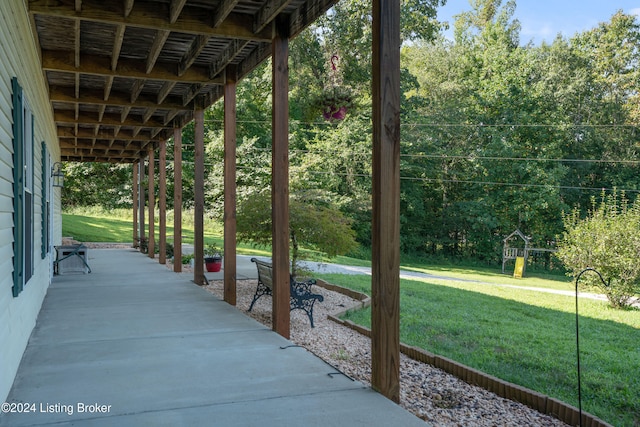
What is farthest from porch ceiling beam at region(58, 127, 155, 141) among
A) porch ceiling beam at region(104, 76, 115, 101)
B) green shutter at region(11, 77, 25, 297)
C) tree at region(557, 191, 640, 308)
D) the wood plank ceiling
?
tree at region(557, 191, 640, 308)

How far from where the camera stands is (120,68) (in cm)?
659

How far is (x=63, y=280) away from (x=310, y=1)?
6894 millimetres

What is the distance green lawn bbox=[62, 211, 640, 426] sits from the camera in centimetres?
454

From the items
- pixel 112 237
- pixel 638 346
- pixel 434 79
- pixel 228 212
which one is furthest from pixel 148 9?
pixel 434 79

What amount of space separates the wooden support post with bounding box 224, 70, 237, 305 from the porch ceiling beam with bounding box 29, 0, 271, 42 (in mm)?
1515

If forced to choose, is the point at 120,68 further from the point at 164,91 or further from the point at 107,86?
the point at 164,91

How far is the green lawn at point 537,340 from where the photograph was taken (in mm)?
4516

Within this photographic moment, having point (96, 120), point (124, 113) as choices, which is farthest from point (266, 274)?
point (96, 120)

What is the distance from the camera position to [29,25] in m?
4.90

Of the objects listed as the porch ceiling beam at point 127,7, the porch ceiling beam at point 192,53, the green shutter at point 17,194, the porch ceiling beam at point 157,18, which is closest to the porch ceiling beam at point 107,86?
the porch ceiling beam at point 192,53

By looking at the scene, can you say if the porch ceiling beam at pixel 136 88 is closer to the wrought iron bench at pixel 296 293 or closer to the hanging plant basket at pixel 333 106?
the wrought iron bench at pixel 296 293

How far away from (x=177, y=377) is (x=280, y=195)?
1.94 meters

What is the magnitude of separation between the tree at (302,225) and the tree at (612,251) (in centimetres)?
465

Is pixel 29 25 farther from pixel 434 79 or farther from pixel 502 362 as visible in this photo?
pixel 434 79
